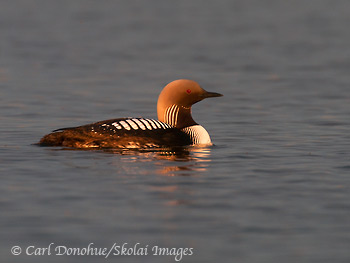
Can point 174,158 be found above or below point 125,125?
below

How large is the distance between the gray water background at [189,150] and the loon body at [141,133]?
26 centimetres

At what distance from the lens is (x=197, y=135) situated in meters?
10.5

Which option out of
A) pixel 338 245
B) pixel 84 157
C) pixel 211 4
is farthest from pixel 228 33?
pixel 338 245

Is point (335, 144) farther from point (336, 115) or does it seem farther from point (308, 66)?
point (308, 66)

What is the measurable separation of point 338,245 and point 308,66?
523 inches

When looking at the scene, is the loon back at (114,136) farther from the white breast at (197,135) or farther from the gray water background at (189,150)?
the white breast at (197,135)

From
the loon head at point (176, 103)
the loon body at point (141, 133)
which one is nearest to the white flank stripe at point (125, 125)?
the loon body at point (141, 133)

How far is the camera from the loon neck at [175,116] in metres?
10.8

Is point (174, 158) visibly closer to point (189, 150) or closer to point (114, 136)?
point (189, 150)

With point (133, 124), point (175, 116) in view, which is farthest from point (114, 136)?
point (175, 116)

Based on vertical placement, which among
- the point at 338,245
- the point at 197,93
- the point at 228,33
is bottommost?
the point at 338,245

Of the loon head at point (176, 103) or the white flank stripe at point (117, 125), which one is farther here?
the loon head at point (176, 103)

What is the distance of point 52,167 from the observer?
8.84 metres

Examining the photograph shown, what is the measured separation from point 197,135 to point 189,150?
37 centimetres
